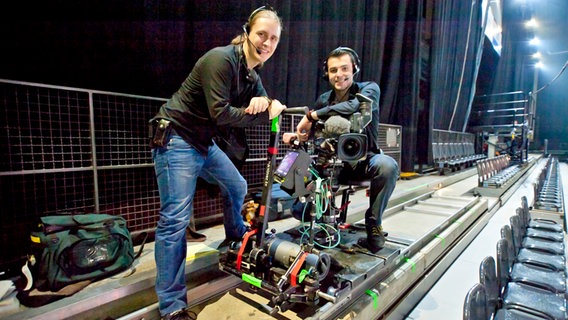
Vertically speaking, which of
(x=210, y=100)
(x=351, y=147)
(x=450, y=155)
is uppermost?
(x=210, y=100)

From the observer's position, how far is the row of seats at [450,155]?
7.98 m

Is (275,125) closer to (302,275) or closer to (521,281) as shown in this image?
(302,275)

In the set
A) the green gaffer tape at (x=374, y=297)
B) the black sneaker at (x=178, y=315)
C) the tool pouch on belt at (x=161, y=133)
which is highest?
the tool pouch on belt at (x=161, y=133)

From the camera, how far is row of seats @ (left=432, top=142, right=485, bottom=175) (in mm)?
7982

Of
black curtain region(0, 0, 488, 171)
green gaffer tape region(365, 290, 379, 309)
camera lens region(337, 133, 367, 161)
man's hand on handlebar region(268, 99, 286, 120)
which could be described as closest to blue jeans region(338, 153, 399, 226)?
camera lens region(337, 133, 367, 161)

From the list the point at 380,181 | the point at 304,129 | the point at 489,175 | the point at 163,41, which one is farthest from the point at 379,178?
the point at 489,175

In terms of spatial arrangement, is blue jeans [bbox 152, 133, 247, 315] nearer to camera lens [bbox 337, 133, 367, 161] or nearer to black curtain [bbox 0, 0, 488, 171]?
camera lens [bbox 337, 133, 367, 161]

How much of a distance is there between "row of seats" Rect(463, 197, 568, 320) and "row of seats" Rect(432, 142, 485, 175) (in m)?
5.60

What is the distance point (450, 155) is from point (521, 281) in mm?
8581

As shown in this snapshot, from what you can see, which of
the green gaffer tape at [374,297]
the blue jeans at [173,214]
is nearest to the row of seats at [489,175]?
the green gaffer tape at [374,297]

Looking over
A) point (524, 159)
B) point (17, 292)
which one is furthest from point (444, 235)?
point (524, 159)

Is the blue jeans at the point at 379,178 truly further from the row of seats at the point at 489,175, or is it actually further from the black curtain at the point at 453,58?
the black curtain at the point at 453,58

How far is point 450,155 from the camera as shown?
31.0ft

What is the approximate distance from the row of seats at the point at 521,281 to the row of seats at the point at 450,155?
5.60 m
